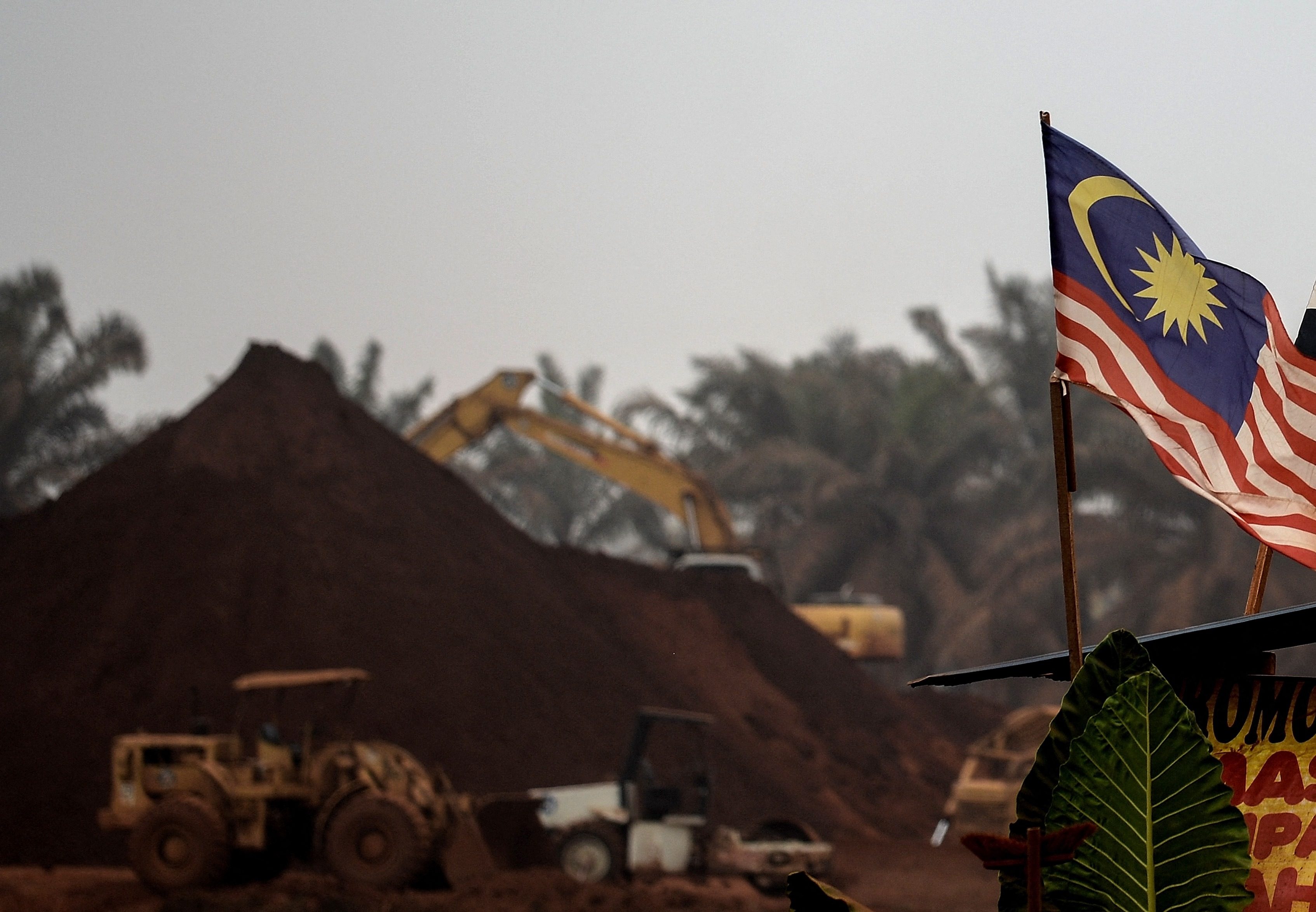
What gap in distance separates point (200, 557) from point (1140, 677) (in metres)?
21.2

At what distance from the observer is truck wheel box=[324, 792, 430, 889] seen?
1431 centimetres

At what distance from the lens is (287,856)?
15.3 metres

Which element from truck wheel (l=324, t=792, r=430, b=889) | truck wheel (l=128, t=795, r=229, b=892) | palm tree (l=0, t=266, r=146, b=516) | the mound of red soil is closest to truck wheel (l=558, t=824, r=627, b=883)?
truck wheel (l=324, t=792, r=430, b=889)

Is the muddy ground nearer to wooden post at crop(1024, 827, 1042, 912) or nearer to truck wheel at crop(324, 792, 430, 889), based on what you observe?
truck wheel at crop(324, 792, 430, 889)

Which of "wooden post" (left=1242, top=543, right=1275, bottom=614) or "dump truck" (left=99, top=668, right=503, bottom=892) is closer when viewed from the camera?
"wooden post" (left=1242, top=543, right=1275, bottom=614)

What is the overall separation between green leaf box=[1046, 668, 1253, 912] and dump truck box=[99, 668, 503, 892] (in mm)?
11859

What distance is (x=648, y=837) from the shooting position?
1666cm

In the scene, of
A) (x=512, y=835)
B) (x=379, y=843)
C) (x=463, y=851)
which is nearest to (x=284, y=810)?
(x=379, y=843)

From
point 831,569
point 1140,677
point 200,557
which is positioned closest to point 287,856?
point 200,557

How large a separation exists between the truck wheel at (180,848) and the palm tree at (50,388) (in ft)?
74.4

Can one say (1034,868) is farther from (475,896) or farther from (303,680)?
(303,680)

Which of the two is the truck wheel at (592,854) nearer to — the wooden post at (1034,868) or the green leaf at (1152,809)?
the green leaf at (1152,809)

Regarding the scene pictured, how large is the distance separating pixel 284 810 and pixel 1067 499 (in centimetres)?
1219

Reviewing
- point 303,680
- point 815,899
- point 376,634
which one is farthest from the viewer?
point 376,634
